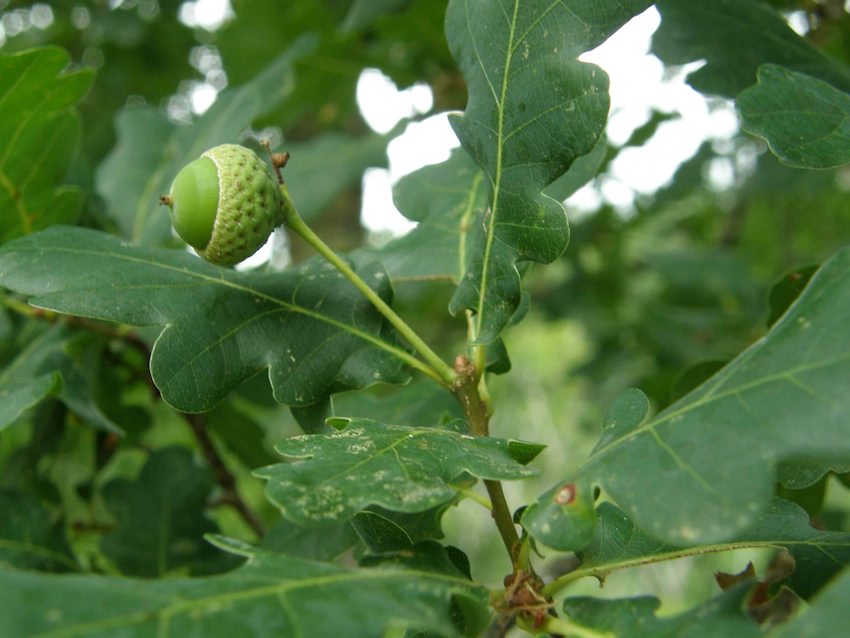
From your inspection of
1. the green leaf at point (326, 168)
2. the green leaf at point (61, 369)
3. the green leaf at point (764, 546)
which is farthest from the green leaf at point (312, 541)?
the green leaf at point (326, 168)

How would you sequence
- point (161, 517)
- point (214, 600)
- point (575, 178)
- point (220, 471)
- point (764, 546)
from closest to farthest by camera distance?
point (214, 600), point (764, 546), point (575, 178), point (161, 517), point (220, 471)

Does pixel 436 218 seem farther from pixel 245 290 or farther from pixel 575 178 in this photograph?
pixel 245 290

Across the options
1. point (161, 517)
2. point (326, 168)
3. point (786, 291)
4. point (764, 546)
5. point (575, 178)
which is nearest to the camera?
point (764, 546)

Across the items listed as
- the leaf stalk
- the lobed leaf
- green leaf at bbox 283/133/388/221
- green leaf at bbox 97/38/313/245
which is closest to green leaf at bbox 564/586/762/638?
the lobed leaf

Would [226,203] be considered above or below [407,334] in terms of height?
above

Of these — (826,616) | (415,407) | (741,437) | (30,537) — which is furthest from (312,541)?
(826,616)

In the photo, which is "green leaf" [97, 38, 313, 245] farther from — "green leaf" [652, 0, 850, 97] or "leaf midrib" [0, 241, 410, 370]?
"green leaf" [652, 0, 850, 97]

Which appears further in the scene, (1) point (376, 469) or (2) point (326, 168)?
(2) point (326, 168)
